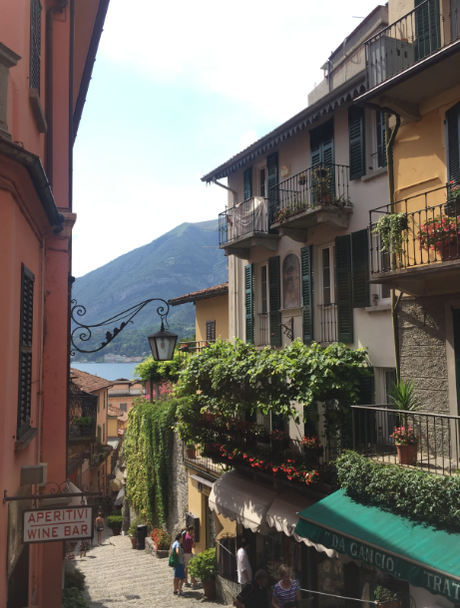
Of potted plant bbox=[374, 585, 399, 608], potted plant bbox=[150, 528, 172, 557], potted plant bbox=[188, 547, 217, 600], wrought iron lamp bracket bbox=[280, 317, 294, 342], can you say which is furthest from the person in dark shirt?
potted plant bbox=[150, 528, 172, 557]

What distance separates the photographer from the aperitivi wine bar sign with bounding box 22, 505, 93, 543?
5227mm

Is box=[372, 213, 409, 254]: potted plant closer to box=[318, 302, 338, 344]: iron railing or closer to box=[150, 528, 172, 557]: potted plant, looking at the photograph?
box=[318, 302, 338, 344]: iron railing

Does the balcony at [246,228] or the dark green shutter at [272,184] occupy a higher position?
the dark green shutter at [272,184]

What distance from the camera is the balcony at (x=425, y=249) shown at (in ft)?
28.3

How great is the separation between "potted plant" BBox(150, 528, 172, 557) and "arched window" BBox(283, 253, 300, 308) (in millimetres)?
11252

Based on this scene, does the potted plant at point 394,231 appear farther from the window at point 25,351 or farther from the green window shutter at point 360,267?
the window at point 25,351

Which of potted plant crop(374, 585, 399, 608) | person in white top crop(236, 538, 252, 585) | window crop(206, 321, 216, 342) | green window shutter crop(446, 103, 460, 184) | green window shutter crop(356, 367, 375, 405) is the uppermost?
green window shutter crop(446, 103, 460, 184)

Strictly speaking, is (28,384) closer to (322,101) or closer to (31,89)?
(31,89)

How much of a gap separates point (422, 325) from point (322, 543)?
168 inches

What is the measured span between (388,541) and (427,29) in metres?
8.69

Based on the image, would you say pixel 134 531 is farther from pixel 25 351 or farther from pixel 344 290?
pixel 25 351

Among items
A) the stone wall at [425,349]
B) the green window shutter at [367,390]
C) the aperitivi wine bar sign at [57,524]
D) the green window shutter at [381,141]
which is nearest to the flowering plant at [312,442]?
the green window shutter at [367,390]

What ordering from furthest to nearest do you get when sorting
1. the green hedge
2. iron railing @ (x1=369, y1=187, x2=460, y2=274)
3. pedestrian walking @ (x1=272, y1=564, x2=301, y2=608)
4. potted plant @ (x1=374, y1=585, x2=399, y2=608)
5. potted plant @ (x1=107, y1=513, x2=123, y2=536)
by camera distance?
potted plant @ (x1=107, y1=513, x2=123, y2=536) → pedestrian walking @ (x1=272, y1=564, x2=301, y2=608) → potted plant @ (x1=374, y1=585, x2=399, y2=608) → iron railing @ (x1=369, y1=187, x2=460, y2=274) → the green hedge

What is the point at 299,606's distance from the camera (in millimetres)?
12133
